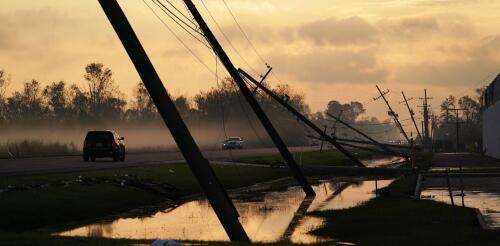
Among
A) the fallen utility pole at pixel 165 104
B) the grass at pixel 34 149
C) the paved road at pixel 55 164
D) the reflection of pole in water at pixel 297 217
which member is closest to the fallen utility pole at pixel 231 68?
the reflection of pole in water at pixel 297 217

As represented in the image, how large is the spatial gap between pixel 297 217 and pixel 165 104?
12.4 m

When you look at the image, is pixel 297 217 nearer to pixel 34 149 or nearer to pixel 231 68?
pixel 231 68

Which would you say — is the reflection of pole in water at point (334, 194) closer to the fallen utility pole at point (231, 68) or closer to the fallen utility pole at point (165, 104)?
the fallen utility pole at point (231, 68)

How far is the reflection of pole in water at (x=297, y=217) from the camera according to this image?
2798cm

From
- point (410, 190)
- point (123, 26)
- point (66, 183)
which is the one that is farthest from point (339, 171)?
point (123, 26)

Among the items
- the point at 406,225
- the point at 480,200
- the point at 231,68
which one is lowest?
the point at 406,225

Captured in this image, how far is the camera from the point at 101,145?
58.6 metres

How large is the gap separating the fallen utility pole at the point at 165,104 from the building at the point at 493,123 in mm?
74468

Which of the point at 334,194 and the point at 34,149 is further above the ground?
the point at 34,149

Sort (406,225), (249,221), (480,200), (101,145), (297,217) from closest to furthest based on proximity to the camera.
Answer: (406,225) → (249,221) → (297,217) → (480,200) → (101,145)

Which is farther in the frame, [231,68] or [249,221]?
[231,68]

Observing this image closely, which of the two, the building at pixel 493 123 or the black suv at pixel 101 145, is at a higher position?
the building at pixel 493 123

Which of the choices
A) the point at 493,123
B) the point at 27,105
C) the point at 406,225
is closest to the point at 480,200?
the point at 406,225

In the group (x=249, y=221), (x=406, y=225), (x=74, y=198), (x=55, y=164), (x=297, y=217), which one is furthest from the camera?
(x=55, y=164)
